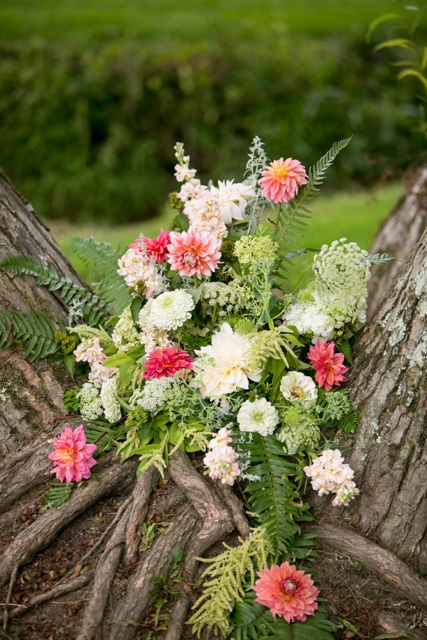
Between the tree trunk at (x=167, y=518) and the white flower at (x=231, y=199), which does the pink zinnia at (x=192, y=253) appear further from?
the tree trunk at (x=167, y=518)

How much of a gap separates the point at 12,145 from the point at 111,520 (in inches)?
306

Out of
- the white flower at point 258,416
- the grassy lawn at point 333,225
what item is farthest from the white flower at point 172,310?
the grassy lawn at point 333,225

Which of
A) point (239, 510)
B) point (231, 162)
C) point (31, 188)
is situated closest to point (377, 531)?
point (239, 510)

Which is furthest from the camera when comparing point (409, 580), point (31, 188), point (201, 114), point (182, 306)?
point (31, 188)

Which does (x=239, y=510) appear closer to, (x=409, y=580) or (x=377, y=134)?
(x=409, y=580)

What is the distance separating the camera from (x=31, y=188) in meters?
9.20

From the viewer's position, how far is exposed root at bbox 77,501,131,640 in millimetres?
1974

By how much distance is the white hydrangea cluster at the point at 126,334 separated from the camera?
8.41 ft

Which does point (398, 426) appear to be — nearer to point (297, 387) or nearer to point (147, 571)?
point (297, 387)

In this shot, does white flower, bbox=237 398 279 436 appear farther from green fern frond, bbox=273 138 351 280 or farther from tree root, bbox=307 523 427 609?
green fern frond, bbox=273 138 351 280

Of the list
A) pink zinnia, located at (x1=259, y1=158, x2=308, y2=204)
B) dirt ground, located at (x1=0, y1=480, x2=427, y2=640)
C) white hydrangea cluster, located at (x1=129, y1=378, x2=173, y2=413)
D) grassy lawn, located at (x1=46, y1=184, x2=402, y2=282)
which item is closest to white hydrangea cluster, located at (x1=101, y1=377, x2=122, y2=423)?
white hydrangea cluster, located at (x1=129, y1=378, x2=173, y2=413)

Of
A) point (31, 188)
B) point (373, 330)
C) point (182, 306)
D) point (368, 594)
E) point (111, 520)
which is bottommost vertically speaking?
point (111, 520)

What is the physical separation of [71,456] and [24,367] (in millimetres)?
505

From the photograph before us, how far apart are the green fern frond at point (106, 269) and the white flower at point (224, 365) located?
51cm
